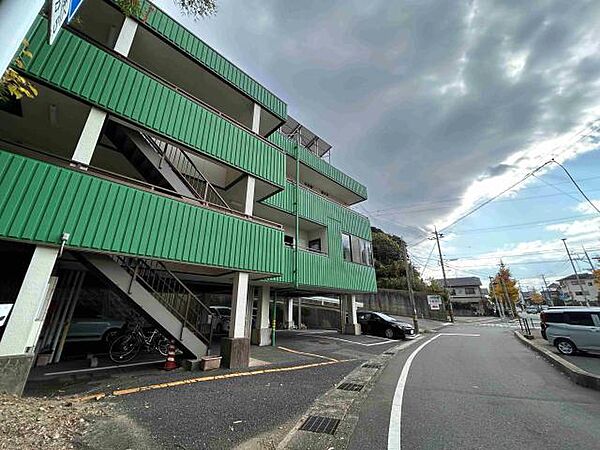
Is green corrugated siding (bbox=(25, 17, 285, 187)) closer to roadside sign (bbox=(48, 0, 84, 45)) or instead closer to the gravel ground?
roadside sign (bbox=(48, 0, 84, 45))

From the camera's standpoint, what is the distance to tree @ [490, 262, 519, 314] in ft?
144

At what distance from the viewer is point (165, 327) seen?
20.8 feet

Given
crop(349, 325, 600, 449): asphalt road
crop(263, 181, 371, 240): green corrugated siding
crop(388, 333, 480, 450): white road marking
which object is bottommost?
crop(349, 325, 600, 449): asphalt road

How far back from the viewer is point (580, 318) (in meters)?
9.80

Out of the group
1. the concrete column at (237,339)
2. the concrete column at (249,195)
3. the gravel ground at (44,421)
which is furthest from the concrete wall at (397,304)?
the gravel ground at (44,421)

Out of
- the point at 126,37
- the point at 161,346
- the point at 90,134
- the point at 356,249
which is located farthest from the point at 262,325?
the point at 126,37

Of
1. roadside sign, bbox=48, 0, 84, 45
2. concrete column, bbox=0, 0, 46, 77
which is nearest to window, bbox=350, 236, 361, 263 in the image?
roadside sign, bbox=48, 0, 84, 45

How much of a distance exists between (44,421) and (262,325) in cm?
888

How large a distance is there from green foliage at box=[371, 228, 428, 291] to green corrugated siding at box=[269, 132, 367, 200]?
1899 cm

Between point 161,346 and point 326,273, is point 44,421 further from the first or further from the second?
point 326,273

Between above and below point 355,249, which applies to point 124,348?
below

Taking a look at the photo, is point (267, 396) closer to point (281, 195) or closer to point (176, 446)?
point (176, 446)

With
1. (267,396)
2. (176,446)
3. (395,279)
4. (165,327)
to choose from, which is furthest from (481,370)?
(395,279)

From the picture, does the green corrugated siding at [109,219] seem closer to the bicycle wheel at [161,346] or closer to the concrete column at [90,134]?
the concrete column at [90,134]
